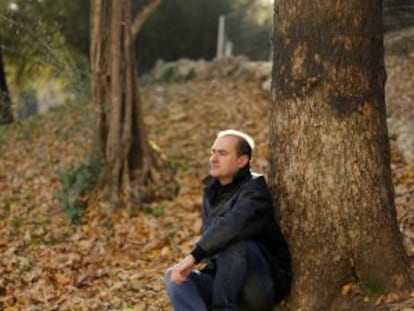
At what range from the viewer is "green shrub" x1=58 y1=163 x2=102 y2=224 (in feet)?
26.1

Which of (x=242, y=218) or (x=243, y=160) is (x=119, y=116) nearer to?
(x=243, y=160)

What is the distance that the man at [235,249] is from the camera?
13.3ft

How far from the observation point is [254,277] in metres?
4.09

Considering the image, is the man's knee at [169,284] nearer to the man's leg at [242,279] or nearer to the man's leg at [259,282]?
the man's leg at [242,279]

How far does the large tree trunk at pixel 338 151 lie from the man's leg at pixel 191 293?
56cm

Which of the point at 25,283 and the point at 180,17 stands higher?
the point at 180,17

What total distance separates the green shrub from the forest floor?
0.12 metres

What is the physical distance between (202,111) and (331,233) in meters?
7.50

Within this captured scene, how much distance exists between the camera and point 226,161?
14.1 ft

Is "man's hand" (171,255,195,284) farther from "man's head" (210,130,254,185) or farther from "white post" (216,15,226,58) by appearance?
"white post" (216,15,226,58)

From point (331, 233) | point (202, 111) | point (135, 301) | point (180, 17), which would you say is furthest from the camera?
point (180, 17)

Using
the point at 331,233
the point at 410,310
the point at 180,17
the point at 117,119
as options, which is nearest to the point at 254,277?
the point at 331,233

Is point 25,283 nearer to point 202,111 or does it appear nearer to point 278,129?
point 278,129

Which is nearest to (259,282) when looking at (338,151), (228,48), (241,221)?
(241,221)
